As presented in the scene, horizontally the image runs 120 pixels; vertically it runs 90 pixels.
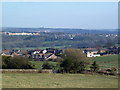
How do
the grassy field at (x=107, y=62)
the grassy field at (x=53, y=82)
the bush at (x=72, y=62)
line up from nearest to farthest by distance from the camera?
the grassy field at (x=53, y=82), the bush at (x=72, y=62), the grassy field at (x=107, y=62)

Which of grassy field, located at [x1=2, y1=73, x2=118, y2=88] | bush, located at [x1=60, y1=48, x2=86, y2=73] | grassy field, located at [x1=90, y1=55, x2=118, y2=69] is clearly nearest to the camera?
grassy field, located at [x1=2, y1=73, x2=118, y2=88]

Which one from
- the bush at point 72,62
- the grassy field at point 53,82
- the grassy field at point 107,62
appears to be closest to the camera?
the grassy field at point 53,82

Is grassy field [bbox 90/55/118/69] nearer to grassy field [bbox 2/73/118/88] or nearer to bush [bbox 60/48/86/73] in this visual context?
bush [bbox 60/48/86/73]

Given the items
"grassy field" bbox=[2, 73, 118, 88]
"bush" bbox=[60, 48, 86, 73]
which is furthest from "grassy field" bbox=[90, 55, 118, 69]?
"grassy field" bbox=[2, 73, 118, 88]

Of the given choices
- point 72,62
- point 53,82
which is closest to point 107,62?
point 72,62

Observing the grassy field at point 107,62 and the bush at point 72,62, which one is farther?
the grassy field at point 107,62

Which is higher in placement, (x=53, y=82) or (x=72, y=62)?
(x=72, y=62)

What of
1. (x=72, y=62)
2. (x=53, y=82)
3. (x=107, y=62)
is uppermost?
(x=72, y=62)

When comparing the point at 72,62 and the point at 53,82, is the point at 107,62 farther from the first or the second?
the point at 53,82

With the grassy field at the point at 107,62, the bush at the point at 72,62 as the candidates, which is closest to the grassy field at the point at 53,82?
the bush at the point at 72,62

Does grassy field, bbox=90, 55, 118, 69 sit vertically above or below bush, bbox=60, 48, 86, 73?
below

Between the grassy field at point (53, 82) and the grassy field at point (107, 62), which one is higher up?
the grassy field at point (53, 82)

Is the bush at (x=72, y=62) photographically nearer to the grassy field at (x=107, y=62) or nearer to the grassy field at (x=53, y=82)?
the grassy field at (x=107, y=62)

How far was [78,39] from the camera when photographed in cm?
9244
